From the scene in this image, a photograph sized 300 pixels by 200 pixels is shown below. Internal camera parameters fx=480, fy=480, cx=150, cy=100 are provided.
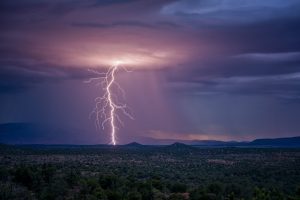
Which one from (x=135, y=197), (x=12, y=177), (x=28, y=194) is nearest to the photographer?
(x=28, y=194)

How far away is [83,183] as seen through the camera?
4378 centimetres

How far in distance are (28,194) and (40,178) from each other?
24.3 feet

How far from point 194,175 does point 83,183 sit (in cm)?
2613

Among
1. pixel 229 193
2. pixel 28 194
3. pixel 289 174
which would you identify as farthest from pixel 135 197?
pixel 289 174

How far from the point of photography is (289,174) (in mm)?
67750

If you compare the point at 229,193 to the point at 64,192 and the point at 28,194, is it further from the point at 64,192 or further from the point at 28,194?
the point at 28,194

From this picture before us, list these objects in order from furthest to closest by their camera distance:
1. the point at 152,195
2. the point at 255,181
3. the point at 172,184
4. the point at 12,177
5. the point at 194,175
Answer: the point at 194,175 < the point at 255,181 < the point at 172,184 < the point at 12,177 < the point at 152,195

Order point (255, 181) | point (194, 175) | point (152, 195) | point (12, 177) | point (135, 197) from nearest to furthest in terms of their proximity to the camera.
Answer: point (135, 197), point (152, 195), point (12, 177), point (255, 181), point (194, 175)

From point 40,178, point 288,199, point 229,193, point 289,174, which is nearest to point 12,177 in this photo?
point 40,178

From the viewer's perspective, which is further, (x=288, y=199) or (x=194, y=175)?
(x=194, y=175)

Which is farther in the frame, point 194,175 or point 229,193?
point 194,175

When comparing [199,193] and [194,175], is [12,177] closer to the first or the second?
[199,193]

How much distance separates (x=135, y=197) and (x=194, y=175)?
28368mm

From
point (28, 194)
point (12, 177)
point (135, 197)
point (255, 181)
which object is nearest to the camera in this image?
point (28, 194)
